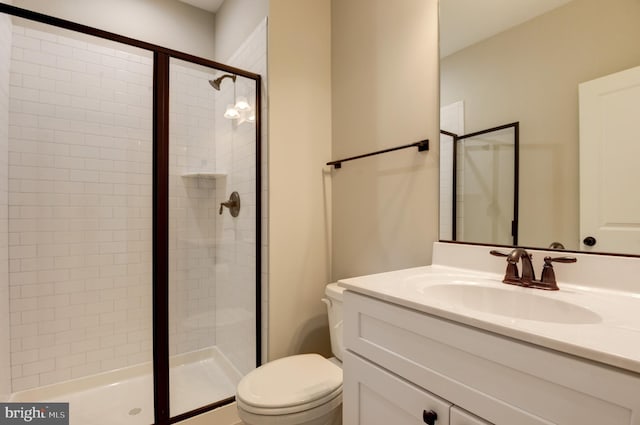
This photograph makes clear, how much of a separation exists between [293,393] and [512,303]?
82 centimetres

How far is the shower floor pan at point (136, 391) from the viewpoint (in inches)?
64.4

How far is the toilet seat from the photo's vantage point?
112cm

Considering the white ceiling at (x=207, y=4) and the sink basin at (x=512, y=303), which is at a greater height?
the white ceiling at (x=207, y=4)

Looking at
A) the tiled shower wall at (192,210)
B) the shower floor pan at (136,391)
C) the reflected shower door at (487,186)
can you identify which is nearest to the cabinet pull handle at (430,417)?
the reflected shower door at (487,186)

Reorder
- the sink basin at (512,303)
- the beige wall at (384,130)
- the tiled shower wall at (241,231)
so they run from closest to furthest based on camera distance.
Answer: the sink basin at (512,303)
the beige wall at (384,130)
the tiled shower wall at (241,231)

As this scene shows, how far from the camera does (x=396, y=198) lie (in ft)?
4.76

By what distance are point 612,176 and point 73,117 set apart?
257 cm

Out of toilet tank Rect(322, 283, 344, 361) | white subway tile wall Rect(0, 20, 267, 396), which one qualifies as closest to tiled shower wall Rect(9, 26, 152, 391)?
white subway tile wall Rect(0, 20, 267, 396)

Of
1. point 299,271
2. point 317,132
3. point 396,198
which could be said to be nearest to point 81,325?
point 299,271

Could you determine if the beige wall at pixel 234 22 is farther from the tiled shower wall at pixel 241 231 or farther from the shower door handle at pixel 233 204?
the shower door handle at pixel 233 204

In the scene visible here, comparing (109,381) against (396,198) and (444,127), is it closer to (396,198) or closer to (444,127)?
(396,198)

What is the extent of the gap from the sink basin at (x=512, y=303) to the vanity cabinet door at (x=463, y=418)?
236 millimetres

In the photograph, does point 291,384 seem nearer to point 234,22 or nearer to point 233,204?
point 233,204

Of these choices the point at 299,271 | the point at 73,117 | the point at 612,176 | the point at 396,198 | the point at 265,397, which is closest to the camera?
the point at 612,176
